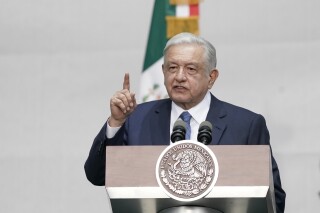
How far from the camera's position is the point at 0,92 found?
5.79 m

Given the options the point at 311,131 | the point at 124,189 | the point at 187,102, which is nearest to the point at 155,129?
the point at 187,102

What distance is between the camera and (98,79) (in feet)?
18.9

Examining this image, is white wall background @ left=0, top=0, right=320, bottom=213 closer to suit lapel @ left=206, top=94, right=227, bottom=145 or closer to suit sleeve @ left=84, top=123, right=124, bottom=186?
suit lapel @ left=206, top=94, right=227, bottom=145

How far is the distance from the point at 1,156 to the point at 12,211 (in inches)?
11.8

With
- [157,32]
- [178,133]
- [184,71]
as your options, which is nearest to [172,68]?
[184,71]

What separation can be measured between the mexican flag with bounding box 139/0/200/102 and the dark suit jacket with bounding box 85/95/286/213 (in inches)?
54.2

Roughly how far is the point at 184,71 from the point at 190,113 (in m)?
0.17

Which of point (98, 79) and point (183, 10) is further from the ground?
point (183, 10)

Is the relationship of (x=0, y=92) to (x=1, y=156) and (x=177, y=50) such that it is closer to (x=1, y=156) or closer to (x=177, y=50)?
(x=1, y=156)

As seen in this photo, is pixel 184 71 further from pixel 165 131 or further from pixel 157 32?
pixel 157 32

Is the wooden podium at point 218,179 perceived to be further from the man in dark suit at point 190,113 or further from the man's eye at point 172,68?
the man's eye at point 172,68

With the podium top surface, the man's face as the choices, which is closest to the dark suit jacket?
the man's face

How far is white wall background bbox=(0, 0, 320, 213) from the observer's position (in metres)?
5.50

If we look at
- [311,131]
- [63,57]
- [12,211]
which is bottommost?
[12,211]
